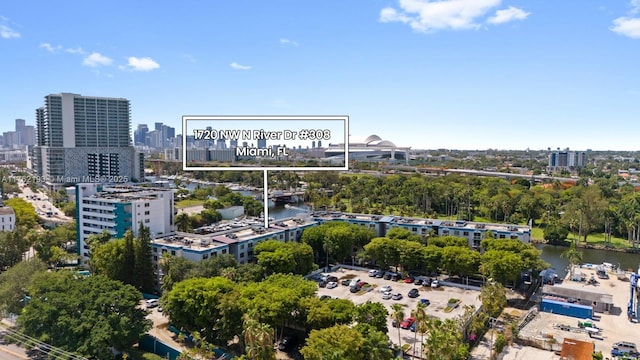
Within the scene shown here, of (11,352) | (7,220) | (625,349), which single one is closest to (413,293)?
(625,349)

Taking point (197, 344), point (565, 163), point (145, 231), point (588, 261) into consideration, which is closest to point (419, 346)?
point (197, 344)

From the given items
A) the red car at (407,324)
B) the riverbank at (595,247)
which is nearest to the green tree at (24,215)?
the red car at (407,324)

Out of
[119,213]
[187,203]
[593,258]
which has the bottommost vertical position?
[593,258]

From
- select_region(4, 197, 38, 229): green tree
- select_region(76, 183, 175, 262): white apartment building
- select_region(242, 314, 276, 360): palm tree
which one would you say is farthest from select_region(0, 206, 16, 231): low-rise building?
select_region(242, 314, 276, 360): palm tree

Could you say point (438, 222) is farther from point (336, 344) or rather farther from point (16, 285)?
point (16, 285)

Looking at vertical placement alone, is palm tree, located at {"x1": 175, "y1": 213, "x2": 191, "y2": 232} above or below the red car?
above

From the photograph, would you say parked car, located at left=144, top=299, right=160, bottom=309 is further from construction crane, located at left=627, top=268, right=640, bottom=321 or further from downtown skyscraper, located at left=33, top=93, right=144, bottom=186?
downtown skyscraper, located at left=33, top=93, right=144, bottom=186

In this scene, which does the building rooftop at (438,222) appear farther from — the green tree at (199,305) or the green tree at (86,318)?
the green tree at (86,318)
